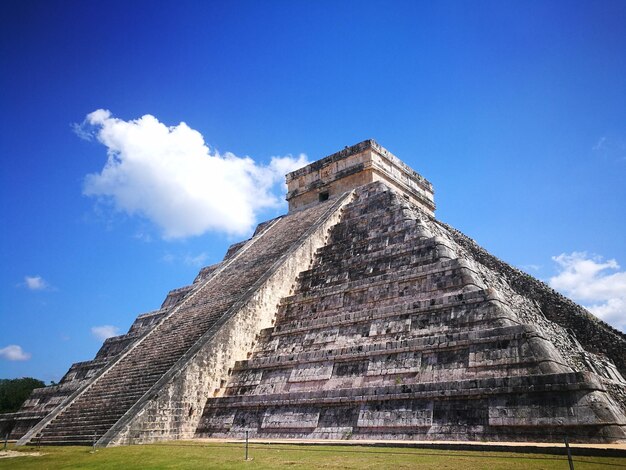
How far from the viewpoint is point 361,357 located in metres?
8.95

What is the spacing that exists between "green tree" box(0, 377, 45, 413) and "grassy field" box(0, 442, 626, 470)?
1637 centimetres

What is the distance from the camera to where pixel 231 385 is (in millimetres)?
10531

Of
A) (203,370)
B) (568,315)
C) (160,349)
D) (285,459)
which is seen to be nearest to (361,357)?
(285,459)

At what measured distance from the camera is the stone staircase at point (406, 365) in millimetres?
6615

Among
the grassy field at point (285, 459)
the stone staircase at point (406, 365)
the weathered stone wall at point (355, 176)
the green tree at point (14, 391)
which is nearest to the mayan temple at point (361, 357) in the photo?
the stone staircase at point (406, 365)

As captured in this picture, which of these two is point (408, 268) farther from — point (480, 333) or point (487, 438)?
point (487, 438)

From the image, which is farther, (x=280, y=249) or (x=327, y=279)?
(x=280, y=249)

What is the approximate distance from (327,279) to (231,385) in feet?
11.7

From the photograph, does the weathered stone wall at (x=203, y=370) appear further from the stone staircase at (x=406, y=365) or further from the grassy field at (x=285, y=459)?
the grassy field at (x=285, y=459)

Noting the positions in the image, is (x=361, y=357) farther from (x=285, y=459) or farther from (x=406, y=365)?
(x=285, y=459)

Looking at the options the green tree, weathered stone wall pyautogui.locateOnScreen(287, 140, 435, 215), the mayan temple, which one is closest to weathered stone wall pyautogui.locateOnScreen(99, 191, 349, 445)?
the mayan temple

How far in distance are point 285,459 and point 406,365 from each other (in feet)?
9.53

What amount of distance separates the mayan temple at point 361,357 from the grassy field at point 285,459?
3.11 ft

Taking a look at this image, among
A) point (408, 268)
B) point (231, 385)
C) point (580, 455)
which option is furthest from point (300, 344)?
point (580, 455)
